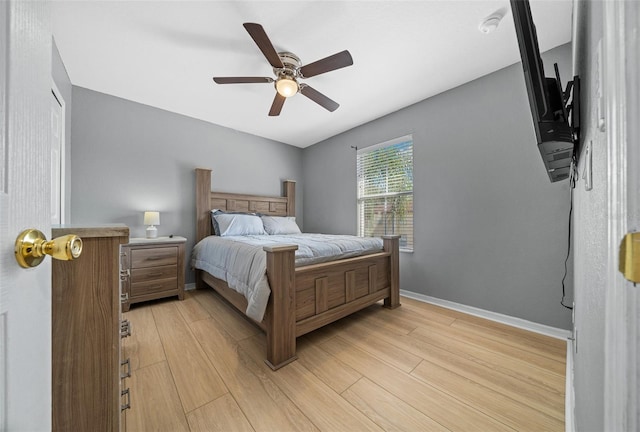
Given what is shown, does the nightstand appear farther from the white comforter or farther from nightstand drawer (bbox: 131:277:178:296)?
the white comforter

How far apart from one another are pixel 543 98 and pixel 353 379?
1.73 meters

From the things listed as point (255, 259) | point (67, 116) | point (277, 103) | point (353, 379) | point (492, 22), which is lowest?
point (353, 379)

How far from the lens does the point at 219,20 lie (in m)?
1.79

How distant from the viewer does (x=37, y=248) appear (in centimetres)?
38

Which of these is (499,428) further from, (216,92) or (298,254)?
(216,92)

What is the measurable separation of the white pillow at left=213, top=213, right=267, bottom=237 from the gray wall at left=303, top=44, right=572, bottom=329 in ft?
7.11

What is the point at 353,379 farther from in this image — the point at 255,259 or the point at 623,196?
the point at 623,196

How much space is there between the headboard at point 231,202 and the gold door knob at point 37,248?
3.33 meters

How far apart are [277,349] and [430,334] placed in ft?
4.41

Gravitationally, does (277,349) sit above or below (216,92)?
below

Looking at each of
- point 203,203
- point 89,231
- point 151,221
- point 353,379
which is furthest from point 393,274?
point 151,221

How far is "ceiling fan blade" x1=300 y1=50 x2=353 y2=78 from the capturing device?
1737 mm

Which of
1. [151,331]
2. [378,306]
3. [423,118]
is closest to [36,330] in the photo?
[151,331]

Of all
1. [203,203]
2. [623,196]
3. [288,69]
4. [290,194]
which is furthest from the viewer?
[290,194]
